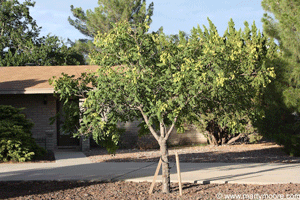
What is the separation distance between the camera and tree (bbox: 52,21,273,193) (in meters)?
6.99

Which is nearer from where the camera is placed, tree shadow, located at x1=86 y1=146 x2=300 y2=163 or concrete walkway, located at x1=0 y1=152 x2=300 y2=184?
concrete walkway, located at x1=0 y1=152 x2=300 y2=184

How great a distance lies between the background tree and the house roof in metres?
7.59

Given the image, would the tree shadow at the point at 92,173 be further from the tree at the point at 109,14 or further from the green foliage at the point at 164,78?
the tree at the point at 109,14

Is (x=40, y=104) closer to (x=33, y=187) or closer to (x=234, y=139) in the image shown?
(x=33, y=187)

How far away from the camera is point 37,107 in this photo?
1694cm

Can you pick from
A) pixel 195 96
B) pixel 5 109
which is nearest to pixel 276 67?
pixel 195 96

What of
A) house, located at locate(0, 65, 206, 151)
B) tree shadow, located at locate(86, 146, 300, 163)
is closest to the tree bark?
tree shadow, located at locate(86, 146, 300, 163)

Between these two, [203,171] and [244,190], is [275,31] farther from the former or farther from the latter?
[244,190]

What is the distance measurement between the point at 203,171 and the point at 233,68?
3774 mm

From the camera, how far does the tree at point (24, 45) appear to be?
29625 millimetres

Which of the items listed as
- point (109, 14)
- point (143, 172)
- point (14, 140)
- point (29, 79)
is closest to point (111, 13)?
point (109, 14)

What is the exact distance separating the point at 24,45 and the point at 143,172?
25.2 m

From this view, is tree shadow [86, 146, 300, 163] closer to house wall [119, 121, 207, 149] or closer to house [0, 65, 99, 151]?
house [0, 65, 99, 151]

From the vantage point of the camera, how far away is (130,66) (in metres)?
7.58
